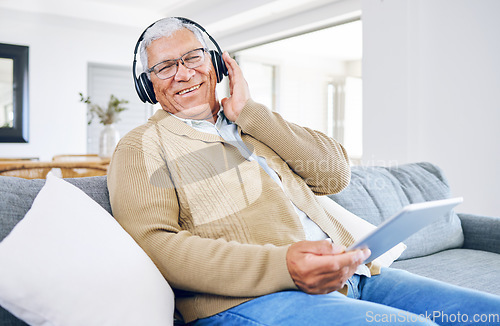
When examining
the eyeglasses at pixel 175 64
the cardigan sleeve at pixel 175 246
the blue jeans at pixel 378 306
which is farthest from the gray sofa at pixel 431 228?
the blue jeans at pixel 378 306

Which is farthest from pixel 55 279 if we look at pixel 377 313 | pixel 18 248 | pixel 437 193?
pixel 437 193

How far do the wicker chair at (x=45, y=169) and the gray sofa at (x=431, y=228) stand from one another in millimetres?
1553

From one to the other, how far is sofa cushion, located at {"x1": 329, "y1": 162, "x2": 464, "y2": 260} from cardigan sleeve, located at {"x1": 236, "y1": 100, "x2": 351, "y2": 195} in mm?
458

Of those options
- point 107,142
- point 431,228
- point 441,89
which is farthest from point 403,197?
point 107,142

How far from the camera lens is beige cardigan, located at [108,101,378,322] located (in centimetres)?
86

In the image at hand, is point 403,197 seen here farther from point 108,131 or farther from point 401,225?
point 108,131

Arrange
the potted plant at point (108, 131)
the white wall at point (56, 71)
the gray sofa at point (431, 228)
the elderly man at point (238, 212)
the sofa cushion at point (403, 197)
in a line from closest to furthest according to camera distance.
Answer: the elderly man at point (238, 212)
the gray sofa at point (431, 228)
the sofa cushion at point (403, 197)
the potted plant at point (108, 131)
the white wall at point (56, 71)

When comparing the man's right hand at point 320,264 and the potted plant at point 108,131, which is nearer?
the man's right hand at point 320,264

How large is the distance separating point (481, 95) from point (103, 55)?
4.71 m

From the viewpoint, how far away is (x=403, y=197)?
6.19 ft

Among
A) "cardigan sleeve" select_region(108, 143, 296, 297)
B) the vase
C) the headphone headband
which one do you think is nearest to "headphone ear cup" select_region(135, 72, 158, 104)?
the headphone headband

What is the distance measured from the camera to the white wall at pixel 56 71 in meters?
5.39

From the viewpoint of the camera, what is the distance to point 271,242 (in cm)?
99

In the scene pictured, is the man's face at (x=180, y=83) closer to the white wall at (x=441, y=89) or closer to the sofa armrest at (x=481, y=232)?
the sofa armrest at (x=481, y=232)
